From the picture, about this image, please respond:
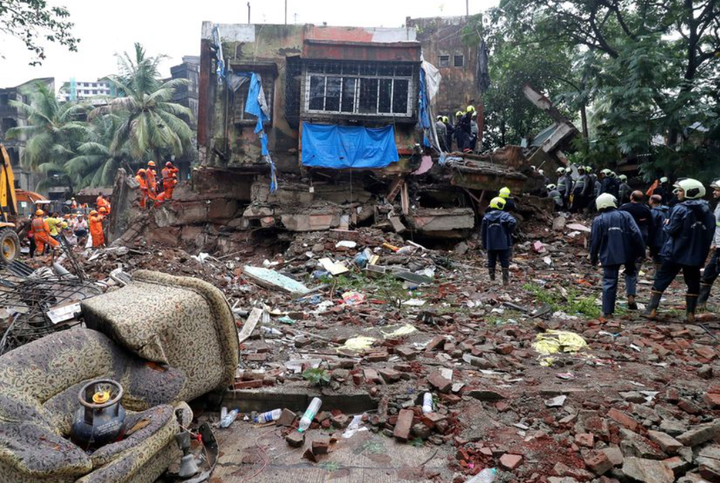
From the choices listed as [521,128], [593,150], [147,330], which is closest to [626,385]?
[147,330]

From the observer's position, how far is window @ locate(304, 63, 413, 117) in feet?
43.8

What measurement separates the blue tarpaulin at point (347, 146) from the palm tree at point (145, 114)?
17594 millimetres

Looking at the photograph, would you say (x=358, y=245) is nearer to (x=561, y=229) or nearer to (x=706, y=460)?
(x=561, y=229)

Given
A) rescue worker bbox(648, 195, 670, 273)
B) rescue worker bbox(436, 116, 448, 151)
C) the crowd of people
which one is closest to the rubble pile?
the crowd of people

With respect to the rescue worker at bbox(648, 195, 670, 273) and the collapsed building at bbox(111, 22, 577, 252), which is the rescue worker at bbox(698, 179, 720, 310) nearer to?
the rescue worker at bbox(648, 195, 670, 273)

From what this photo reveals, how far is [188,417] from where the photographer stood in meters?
3.05

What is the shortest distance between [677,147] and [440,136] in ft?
21.9

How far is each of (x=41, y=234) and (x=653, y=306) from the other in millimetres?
16276

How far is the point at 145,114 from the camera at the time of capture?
28.3 m

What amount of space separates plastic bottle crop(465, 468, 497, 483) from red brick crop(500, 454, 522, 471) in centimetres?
7

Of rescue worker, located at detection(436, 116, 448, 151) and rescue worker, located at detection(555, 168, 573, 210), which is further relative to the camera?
rescue worker, located at detection(436, 116, 448, 151)

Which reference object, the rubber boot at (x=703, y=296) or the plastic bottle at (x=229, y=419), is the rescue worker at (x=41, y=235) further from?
the rubber boot at (x=703, y=296)

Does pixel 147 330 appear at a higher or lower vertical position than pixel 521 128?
lower

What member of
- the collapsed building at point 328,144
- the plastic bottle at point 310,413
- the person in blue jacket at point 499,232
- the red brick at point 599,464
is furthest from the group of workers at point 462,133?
the red brick at point 599,464
